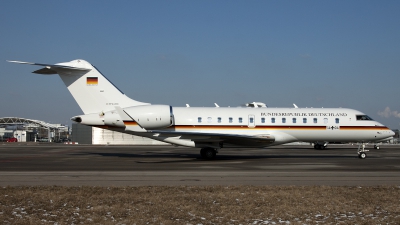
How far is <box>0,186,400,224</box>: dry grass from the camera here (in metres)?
7.64

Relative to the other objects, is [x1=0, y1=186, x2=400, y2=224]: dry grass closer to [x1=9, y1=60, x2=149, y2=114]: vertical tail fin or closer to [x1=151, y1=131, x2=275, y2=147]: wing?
[x1=151, y1=131, x2=275, y2=147]: wing

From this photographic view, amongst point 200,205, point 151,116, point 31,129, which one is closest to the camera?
point 200,205

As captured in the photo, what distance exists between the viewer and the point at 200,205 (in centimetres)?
890

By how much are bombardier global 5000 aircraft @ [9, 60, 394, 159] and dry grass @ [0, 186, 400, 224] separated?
36.2 ft

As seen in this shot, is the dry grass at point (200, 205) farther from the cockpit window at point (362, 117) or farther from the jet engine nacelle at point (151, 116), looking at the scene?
the cockpit window at point (362, 117)

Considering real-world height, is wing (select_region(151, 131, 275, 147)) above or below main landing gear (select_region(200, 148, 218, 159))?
above

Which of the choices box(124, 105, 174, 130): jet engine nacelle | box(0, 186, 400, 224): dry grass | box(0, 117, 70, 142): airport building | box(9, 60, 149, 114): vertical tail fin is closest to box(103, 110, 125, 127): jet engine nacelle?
box(124, 105, 174, 130): jet engine nacelle

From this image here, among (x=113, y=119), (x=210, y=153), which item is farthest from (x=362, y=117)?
(x=113, y=119)

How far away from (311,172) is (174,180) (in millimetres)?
5849

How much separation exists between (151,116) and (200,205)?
14.2 metres

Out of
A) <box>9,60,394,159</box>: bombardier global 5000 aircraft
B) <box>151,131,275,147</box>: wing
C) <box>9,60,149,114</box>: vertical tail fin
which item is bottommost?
<box>151,131,275,147</box>: wing

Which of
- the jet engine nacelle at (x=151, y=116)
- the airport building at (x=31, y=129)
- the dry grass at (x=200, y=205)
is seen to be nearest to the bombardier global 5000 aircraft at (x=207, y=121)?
the jet engine nacelle at (x=151, y=116)

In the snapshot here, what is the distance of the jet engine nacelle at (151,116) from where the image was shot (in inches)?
893

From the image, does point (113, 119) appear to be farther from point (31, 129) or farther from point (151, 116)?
point (31, 129)
